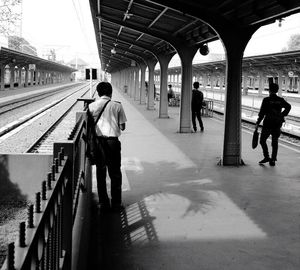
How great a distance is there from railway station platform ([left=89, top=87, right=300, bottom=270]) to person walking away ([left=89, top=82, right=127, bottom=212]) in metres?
0.21

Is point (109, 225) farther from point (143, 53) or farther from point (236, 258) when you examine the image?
point (143, 53)

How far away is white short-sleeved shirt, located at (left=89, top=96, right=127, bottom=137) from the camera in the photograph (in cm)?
561

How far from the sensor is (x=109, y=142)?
220 inches

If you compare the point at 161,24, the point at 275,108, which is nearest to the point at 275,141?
the point at 275,108

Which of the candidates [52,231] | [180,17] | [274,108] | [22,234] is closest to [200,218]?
[52,231]

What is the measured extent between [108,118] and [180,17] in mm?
6928

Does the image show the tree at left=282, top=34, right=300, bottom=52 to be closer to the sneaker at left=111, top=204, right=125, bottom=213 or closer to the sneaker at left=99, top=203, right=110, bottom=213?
the sneaker at left=111, top=204, right=125, bottom=213

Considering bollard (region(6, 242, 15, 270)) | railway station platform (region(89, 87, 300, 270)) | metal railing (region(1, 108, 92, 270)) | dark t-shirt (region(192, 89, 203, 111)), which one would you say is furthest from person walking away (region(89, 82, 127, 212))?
dark t-shirt (region(192, 89, 203, 111))

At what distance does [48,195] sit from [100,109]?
3739 millimetres

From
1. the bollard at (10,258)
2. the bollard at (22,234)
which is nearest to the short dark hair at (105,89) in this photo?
the bollard at (22,234)

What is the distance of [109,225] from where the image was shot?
5.09m

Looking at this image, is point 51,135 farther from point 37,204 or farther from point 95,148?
point 37,204

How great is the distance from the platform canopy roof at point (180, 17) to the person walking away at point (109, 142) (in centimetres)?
357

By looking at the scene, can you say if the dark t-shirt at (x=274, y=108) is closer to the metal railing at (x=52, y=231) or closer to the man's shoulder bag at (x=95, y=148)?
the man's shoulder bag at (x=95, y=148)
